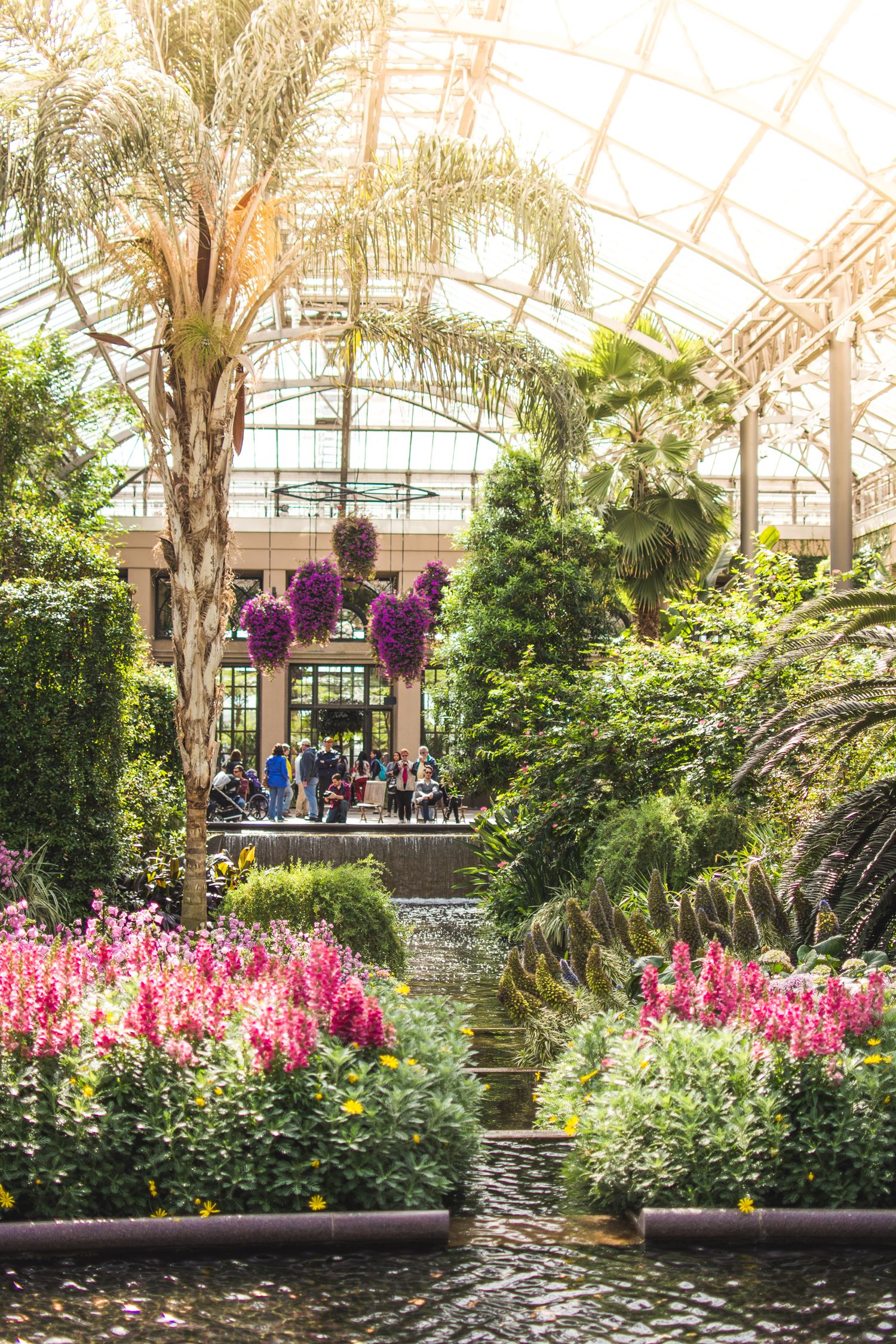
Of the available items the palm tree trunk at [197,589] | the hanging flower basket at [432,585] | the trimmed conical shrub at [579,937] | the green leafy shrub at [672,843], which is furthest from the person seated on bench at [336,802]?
the trimmed conical shrub at [579,937]

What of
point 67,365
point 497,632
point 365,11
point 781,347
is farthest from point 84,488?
point 365,11

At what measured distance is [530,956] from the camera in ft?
25.5

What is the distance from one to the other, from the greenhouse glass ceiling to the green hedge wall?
208 cm

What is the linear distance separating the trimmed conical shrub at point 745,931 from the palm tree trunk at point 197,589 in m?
3.09

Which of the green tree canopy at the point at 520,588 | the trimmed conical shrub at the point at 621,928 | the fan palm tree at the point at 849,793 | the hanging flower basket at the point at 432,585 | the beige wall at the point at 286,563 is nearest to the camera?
the fan palm tree at the point at 849,793

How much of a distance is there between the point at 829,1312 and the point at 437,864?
11.2 m

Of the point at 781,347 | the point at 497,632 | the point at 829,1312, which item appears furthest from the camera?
the point at 781,347

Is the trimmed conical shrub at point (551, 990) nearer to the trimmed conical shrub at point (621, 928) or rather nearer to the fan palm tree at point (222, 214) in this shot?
the trimmed conical shrub at point (621, 928)

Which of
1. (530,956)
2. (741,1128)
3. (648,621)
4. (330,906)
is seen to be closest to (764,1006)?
(741,1128)

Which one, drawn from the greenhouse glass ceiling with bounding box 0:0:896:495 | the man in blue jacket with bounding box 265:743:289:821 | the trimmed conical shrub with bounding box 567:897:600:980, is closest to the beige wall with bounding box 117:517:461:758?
the greenhouse glass ceiling with bounding box 0:0:896:495

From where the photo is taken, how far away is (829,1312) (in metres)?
3.28

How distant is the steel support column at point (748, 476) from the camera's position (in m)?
17.0

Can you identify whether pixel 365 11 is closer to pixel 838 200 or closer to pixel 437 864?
pixel 838 200

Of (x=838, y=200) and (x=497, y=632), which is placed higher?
(x=838, y=200)
